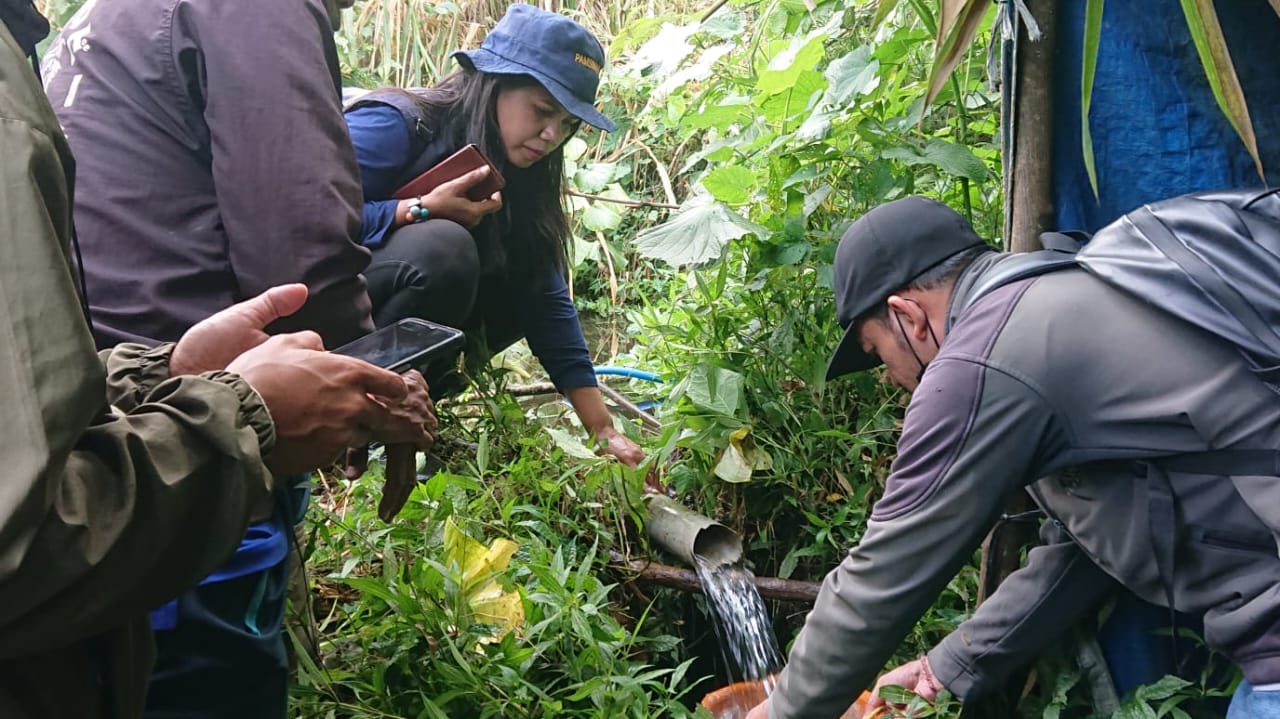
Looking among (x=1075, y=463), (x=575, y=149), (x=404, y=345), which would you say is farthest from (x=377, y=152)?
(x=575, y=149)

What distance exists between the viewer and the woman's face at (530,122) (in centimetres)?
288

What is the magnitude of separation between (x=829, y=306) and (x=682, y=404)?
0.54m

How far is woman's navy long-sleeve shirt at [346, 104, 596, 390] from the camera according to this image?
9.04 feet

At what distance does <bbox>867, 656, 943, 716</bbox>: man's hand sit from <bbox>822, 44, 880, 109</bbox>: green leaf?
1.37 metres

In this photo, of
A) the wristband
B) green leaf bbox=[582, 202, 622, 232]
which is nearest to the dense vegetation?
the wristband

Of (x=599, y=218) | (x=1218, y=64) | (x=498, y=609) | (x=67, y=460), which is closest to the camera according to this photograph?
(x=67, y=460)

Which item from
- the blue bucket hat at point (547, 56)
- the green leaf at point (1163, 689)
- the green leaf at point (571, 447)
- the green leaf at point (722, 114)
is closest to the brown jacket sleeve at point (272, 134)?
the blue bucket hat at point (547, 56)

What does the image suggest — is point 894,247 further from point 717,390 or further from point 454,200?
point 454,200

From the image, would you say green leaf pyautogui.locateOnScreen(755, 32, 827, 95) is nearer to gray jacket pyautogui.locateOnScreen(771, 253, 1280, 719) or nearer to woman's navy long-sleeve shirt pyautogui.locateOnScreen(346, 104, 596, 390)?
woman's navy long-sleeve shirt pyautogui.locateOnScreen(346, 104, 596, 390)

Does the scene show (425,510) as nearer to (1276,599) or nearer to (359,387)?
(359,387)

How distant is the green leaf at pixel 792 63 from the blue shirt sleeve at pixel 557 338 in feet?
3.34

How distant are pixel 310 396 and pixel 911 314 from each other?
1.18 meters

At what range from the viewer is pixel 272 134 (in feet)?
6.01

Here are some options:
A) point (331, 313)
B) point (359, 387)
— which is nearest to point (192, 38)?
point (331, 313)
